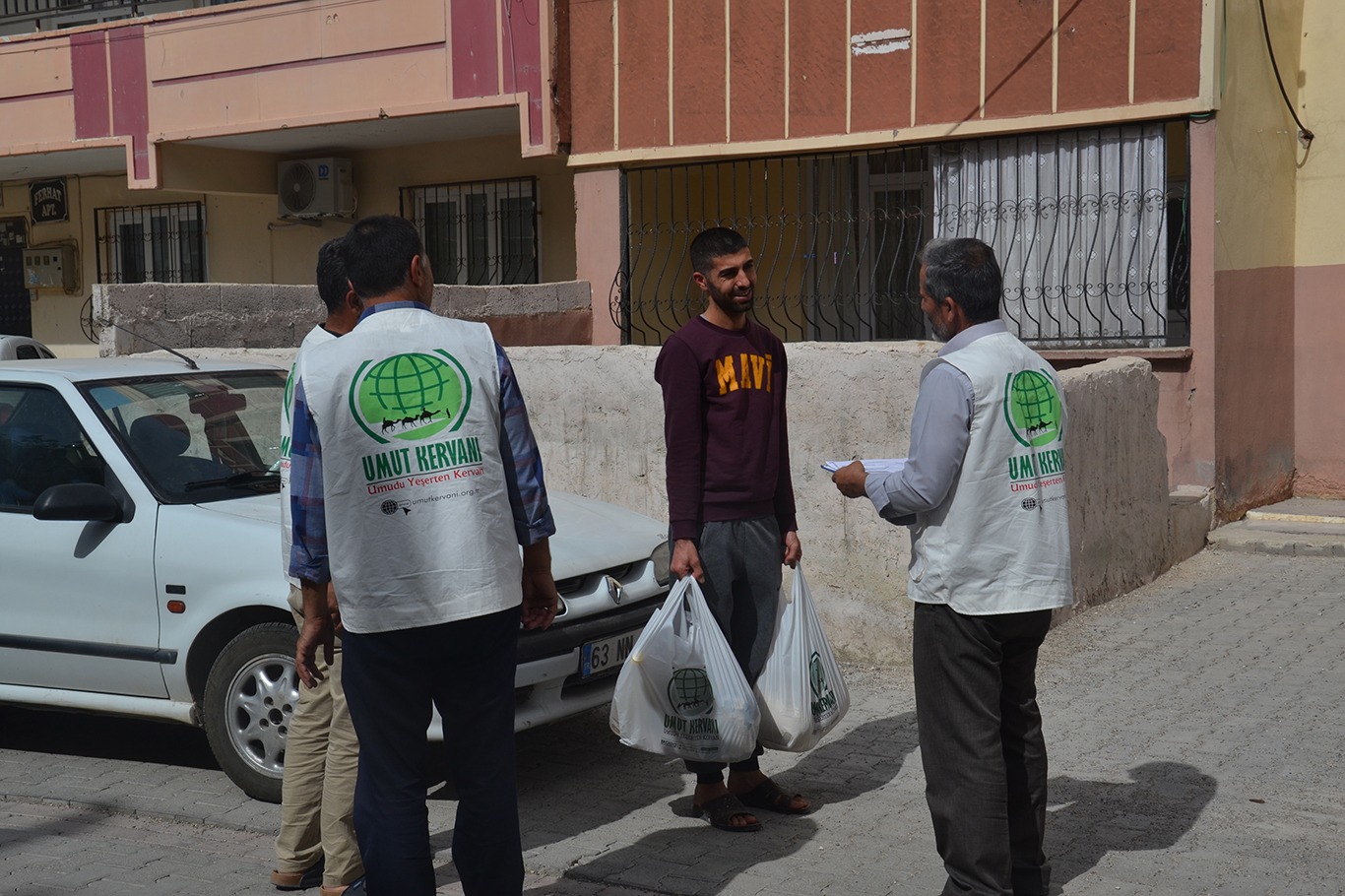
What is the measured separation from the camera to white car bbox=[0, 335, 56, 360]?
12.8 meters

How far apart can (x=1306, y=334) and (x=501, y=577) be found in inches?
355

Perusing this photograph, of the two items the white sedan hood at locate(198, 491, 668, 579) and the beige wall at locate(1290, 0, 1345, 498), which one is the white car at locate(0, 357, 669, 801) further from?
the beige wall at locate(1290, 0, 1345, 498)

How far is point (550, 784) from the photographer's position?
5359 mm

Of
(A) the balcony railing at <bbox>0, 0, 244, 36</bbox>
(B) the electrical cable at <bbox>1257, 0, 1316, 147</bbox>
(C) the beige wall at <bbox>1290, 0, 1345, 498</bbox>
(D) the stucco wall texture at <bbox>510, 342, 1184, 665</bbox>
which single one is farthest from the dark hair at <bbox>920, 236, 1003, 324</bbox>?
(A) the balcony railing at <bbox>0, 0, 244, 36</bbox>

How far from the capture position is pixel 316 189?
50.6ft

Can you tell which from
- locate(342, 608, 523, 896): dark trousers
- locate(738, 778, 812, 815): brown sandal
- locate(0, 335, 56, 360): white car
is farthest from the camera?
locate(0, 335, 56, 360): white car

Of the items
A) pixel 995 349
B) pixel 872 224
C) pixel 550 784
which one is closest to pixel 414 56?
pixel 872 224

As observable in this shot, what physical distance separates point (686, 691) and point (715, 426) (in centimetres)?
86

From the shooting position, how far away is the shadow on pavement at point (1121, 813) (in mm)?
4500

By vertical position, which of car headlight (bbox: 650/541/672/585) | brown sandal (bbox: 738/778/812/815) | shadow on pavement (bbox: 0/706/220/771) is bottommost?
shadow on pavement (bbox: 0/706/220/771)

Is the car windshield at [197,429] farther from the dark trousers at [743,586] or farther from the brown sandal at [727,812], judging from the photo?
the brown sandal at [727,812]

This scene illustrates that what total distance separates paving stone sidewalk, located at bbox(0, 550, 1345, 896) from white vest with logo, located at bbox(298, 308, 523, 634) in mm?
1414

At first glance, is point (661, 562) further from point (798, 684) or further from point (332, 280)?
point (332, 280)

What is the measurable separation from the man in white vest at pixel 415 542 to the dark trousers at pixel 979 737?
109 cm
